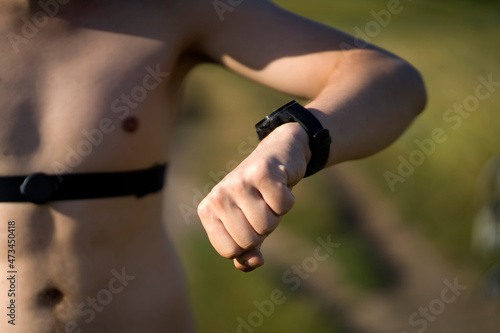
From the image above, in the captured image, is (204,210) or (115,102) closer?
(204,210)

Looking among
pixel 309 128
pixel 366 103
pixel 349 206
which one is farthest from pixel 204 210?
pixel 349 206

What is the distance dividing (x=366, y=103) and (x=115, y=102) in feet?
1.28

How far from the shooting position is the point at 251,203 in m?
0.69

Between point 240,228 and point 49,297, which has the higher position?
point 240,228

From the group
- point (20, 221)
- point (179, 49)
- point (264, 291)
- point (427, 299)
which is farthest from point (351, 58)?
point (427, 299)

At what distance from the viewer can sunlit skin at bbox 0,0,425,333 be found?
1002 millimetres

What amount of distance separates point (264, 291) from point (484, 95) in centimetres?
170

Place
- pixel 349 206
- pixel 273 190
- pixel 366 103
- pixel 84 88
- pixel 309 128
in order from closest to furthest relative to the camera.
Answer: pixel 273 190 < pixel 309 128 < pixel 366 103 < pixel 84 88 < pixel 349 206

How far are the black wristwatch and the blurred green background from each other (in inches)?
94.0

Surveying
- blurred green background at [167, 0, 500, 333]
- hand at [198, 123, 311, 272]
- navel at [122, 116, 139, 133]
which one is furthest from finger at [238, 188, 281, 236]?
blurred green background at [167, 0, 500, 333]

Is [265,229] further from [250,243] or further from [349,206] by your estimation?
[349,206]

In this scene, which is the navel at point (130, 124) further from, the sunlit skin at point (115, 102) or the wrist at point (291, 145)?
the wrist at point (291, 145)

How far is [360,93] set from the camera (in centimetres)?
92

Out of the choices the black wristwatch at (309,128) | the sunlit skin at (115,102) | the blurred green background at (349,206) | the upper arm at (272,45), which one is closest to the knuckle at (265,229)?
the black wristwatch at (309,128)
